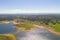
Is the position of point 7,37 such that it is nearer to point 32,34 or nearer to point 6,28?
point 6,28

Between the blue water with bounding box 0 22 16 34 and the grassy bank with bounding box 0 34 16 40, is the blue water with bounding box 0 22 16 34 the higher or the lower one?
the higher one

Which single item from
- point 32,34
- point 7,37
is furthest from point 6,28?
point 32,34

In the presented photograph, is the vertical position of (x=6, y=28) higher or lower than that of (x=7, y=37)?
higher

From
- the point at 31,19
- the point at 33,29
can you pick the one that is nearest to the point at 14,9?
the point at 31,19

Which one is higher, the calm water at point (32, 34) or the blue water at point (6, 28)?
the blue water at point (6, 28)

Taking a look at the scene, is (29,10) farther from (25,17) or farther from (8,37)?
(8,37)

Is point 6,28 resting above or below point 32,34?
above

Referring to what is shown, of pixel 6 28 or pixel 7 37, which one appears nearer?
pixel 7 37

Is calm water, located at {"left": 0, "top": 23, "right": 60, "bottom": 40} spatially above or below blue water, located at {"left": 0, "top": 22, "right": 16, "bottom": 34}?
below
